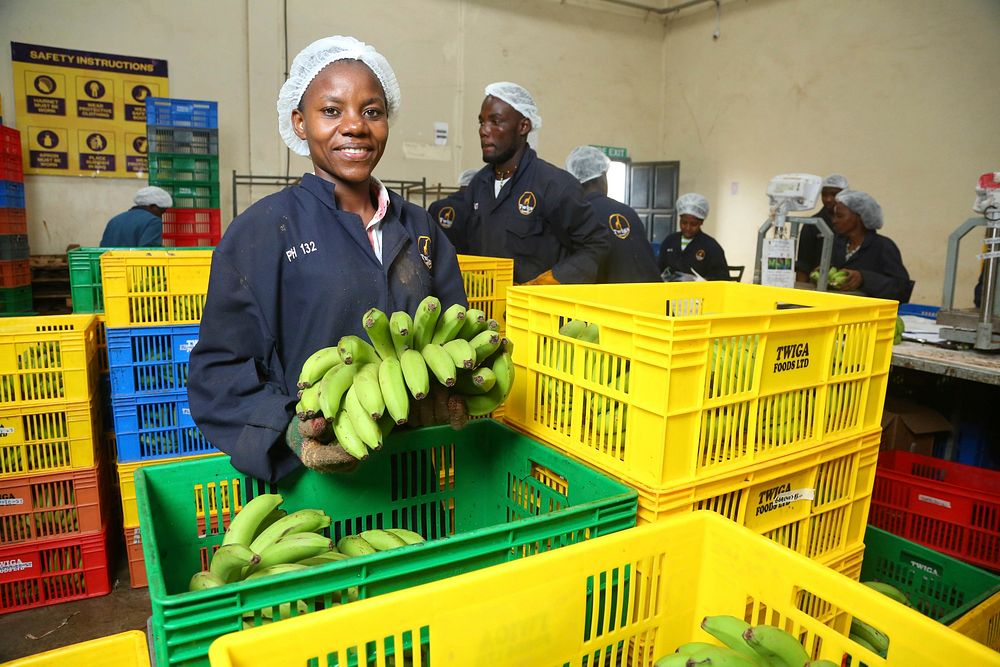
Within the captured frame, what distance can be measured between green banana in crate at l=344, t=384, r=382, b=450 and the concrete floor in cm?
219

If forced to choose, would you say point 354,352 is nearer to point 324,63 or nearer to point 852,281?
point 324,63

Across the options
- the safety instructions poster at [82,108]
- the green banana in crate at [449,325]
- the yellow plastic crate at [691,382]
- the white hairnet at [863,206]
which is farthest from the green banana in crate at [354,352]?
the safety instructions poster at [82,108]

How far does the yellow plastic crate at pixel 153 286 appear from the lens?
282cm

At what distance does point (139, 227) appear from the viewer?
18.6ft

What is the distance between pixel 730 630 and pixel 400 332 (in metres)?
0.75

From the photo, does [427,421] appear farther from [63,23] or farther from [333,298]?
[63,23]

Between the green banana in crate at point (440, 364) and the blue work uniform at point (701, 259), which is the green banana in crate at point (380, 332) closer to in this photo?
the green banana in crate at point (440, 364)

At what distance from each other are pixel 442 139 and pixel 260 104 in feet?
7.28

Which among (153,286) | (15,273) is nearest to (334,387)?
(153,286)

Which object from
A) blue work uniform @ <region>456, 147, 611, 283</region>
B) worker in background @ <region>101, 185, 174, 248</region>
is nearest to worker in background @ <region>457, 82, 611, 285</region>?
blue work uniform @ <region>456, 147, 611, 283</region>

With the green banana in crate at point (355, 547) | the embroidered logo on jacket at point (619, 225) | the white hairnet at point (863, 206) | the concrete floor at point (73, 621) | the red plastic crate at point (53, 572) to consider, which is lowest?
the concrete floor at point (73, 621)

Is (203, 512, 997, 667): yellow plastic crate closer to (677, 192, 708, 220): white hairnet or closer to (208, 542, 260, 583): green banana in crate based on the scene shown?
(208, 542, 260, 583): green banana in crate

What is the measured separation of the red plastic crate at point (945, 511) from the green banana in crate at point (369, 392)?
2.27m

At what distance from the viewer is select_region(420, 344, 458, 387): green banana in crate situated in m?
1.22
